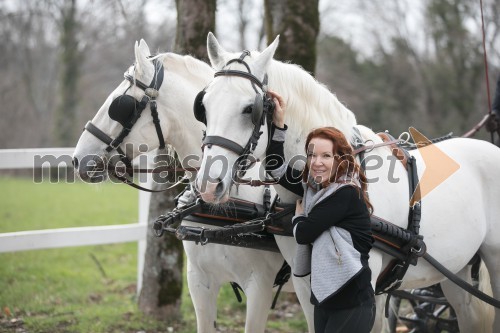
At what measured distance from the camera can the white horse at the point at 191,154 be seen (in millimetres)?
3510

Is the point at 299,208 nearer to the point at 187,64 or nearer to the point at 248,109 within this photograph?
the point at 248,109

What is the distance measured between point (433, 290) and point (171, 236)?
232 cm

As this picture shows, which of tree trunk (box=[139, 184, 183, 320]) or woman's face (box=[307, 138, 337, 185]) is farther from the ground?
woman's face (box=[307, 138, 337, 185])

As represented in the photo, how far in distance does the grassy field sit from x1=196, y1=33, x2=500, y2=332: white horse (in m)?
1.57

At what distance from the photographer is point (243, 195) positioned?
3.54m

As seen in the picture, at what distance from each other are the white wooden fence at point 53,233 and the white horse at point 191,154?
139 centimetres

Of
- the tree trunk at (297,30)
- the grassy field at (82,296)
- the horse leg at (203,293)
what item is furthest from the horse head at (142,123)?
the tree trunk at (297,30)

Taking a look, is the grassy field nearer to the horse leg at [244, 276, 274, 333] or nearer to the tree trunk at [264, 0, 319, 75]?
the horse leg at [244, 276, 274, 333]

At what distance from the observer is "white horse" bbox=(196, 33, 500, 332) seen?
8.91 ft

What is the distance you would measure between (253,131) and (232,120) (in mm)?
123

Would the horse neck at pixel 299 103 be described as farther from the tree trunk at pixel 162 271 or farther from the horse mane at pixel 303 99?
the tree trunk at pixel 162 271

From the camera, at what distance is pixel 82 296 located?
6191 millimetres

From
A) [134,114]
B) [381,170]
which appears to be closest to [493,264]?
[381,170]

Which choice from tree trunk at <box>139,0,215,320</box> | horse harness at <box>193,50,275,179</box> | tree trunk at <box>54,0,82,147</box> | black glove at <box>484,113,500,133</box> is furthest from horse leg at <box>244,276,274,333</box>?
tree trunk at <box>54,0,82,147</box>
